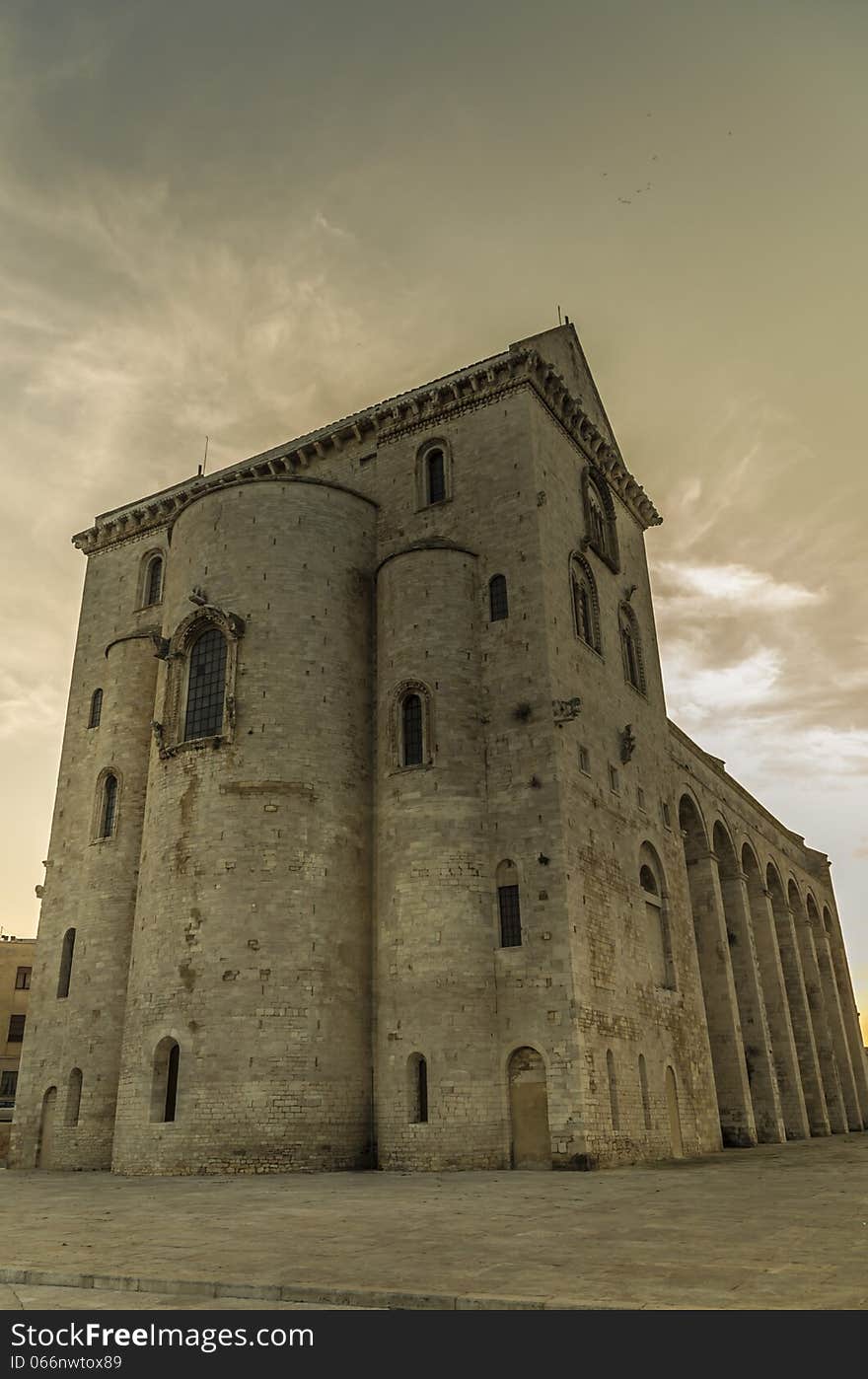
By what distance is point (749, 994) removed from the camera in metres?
34.9

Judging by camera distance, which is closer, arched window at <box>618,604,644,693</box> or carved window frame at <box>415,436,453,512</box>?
carved window frame at <box>415,436,453,512</box>

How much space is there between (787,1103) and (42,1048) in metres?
26.0

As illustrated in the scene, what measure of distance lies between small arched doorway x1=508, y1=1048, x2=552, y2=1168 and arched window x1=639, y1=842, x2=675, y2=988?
258 inches

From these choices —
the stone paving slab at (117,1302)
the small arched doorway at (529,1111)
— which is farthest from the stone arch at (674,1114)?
the stone paving slab at (117,1302)

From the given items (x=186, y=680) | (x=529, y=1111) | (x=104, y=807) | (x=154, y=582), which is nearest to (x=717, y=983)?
(x=529, y=1111)

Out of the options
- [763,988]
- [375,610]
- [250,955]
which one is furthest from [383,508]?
[763,988]

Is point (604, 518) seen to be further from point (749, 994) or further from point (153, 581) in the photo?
point (749, 994)

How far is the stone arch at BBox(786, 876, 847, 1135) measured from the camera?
42.8 m

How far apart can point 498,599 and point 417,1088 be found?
39.5 feet

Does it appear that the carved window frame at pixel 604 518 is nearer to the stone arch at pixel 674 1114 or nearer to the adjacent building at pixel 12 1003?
the stone arch at pixel 674 1114

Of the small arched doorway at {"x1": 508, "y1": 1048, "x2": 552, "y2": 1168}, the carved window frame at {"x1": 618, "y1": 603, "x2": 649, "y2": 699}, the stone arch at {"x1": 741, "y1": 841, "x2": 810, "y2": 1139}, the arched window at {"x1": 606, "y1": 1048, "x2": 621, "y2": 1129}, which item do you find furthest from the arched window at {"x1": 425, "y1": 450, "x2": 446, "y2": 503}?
the stone arch at {"x1": 741, "y1": 841, "x2": 810, "y2": 1139}

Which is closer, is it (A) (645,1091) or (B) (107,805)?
(A) (645,1091)

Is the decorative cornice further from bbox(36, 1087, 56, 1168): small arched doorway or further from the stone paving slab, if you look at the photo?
the stone paving slab
